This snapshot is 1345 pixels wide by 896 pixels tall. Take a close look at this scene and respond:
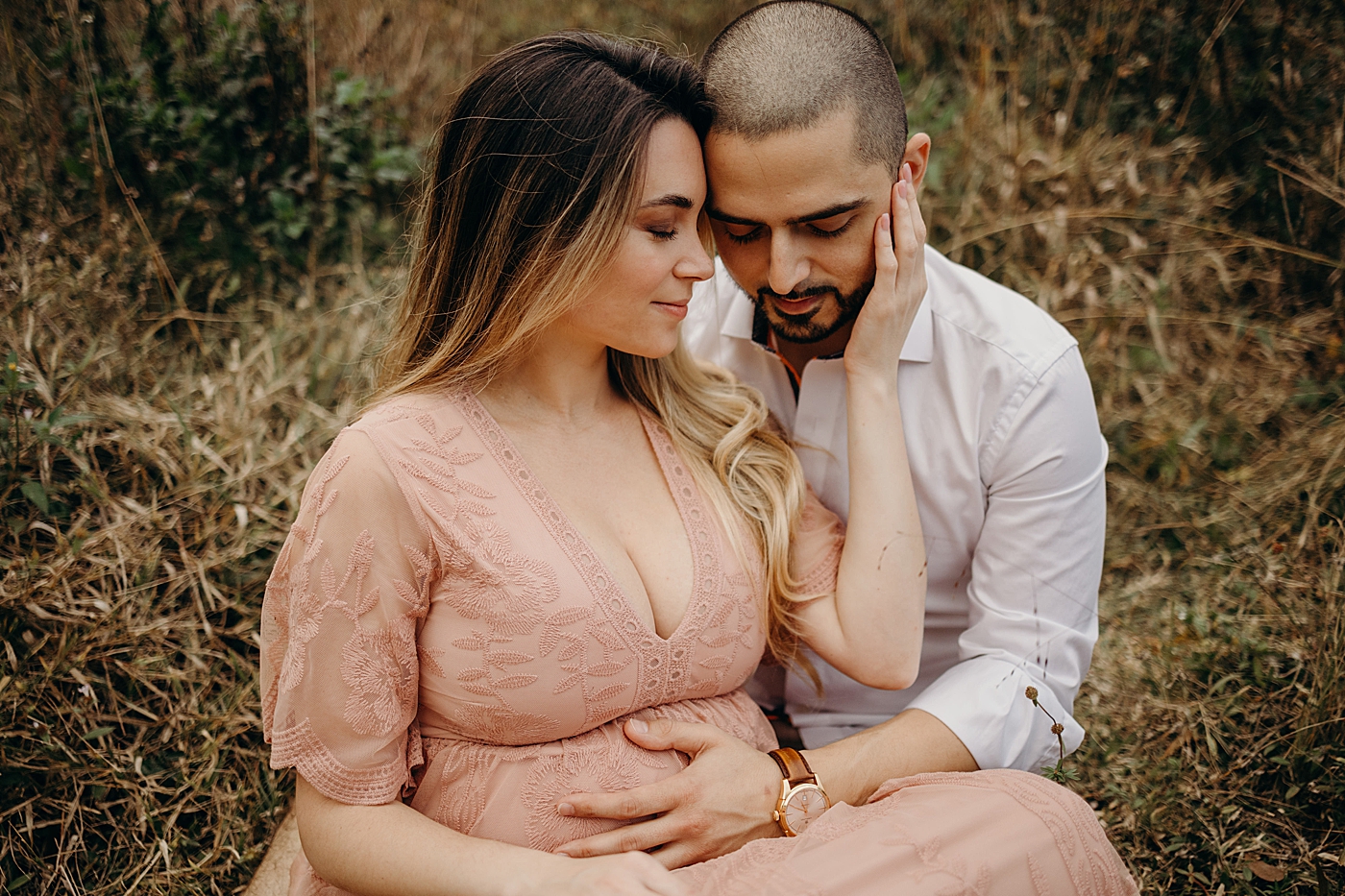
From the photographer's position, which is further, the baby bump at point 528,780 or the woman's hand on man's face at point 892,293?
the woman's hand on man's face at point 892,293

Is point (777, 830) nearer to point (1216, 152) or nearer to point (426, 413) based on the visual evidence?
point (426, 413)

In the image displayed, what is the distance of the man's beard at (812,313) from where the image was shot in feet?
7.60

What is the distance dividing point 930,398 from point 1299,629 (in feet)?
4.48

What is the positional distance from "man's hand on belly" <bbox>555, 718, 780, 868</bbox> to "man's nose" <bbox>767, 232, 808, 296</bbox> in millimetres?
1002

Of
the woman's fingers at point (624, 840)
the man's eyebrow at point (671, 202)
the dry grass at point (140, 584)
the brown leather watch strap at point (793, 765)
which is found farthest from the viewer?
the dry grass at point (140, 584)

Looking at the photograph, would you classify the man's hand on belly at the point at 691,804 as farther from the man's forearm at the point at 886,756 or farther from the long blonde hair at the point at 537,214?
the long blonde hair at the point at 537,214

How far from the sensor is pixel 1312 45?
4.02 m

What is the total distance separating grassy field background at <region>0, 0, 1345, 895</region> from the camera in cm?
257

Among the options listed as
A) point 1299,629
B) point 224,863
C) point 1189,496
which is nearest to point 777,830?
point 224,863

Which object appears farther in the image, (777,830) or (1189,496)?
(1189,496)

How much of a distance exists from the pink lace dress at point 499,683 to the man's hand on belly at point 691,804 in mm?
44

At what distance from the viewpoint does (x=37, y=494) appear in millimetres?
2746

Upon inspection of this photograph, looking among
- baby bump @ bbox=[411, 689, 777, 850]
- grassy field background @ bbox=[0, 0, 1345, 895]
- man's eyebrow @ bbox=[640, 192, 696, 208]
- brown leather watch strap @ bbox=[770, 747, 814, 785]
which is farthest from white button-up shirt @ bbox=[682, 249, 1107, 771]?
baby bump @ bbox=[411, 689, 777, 850]

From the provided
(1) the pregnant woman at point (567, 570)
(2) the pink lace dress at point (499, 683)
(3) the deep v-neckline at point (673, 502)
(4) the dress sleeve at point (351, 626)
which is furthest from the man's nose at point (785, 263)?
(4) the dress sleeve at point (351, 626)
